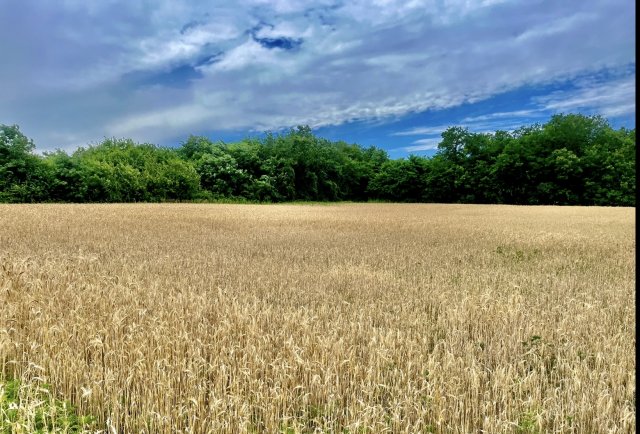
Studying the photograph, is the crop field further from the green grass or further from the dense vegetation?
the dense vegetation

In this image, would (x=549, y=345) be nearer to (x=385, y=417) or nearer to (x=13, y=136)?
(x=385, y=417)

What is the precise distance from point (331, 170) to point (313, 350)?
75862 mm

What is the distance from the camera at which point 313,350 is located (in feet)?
13.8

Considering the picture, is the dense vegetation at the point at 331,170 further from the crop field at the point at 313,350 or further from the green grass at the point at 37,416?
the green grass at the point at 37,416

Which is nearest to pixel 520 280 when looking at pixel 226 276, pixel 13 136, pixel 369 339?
pixel 369 339

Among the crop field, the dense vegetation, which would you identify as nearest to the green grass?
the crop field

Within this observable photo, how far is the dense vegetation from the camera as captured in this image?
52750 mm

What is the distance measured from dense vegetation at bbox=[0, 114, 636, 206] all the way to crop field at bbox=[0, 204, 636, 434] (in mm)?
51641

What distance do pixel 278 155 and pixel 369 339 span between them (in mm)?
71901

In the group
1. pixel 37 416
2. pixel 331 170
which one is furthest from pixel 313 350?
pixel 331 170

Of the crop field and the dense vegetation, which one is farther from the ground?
the dense vegetation

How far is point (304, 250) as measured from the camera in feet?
38.2

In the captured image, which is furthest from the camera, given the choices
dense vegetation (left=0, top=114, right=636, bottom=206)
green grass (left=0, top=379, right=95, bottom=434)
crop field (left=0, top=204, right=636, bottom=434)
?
dense vegetation (left=0, top=114, right=636, bottom=206)

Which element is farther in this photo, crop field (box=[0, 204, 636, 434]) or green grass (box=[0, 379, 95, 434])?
crop field (box=[0, 204, 636, 434])
